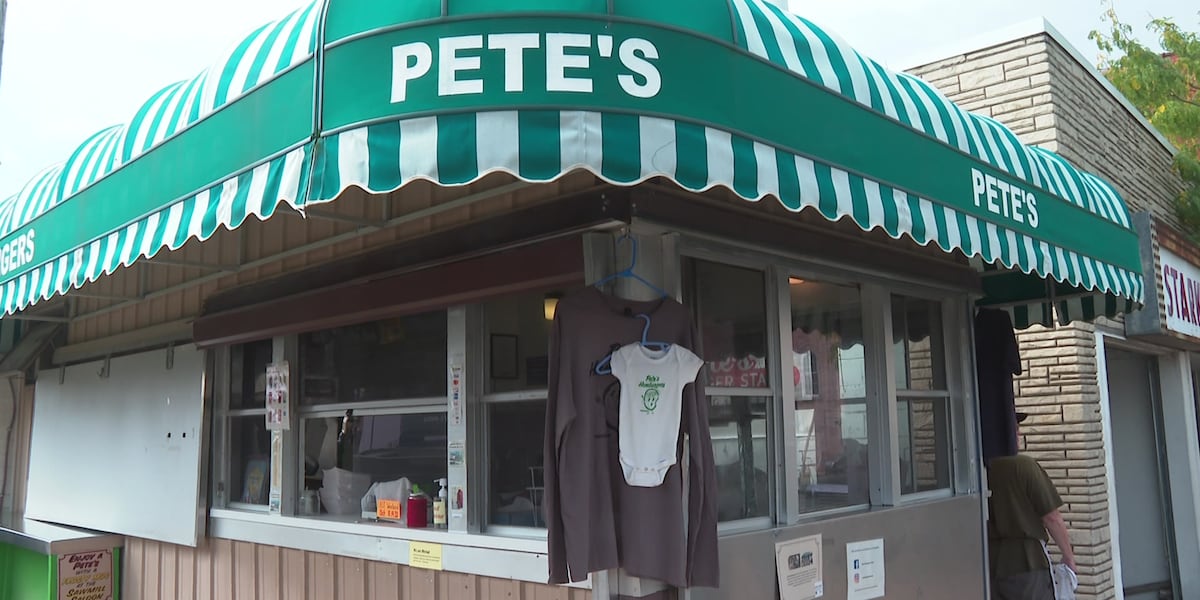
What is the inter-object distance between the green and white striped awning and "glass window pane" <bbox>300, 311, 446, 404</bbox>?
1.29 meters

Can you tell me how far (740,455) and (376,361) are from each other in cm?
200

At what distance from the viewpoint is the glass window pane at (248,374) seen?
5.76 m

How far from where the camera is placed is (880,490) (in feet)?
15.8

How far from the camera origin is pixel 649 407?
339cm

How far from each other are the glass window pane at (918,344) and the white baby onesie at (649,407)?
217cm

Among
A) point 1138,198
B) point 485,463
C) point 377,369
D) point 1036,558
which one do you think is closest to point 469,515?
point 485,463

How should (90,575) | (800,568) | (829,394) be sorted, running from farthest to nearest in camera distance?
(90,575)
(829,394)
(800,568)

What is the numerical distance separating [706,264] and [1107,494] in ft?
17.3

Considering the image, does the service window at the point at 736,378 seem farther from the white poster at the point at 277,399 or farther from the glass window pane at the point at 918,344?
the white poster at the point at 277,399

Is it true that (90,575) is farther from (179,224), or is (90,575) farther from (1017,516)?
(1017,516)

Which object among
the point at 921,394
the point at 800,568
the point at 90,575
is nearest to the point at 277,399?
the point at 90,575

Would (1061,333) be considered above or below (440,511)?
above

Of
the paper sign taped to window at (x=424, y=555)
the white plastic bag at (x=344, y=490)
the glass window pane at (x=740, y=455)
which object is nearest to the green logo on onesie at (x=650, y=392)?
the glass window pane at (x=740, y=455)

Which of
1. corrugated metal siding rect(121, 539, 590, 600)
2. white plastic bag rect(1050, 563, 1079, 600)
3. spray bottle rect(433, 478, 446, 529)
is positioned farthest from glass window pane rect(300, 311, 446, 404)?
white plastic bag rect(1050, 563, 1079, 600)
